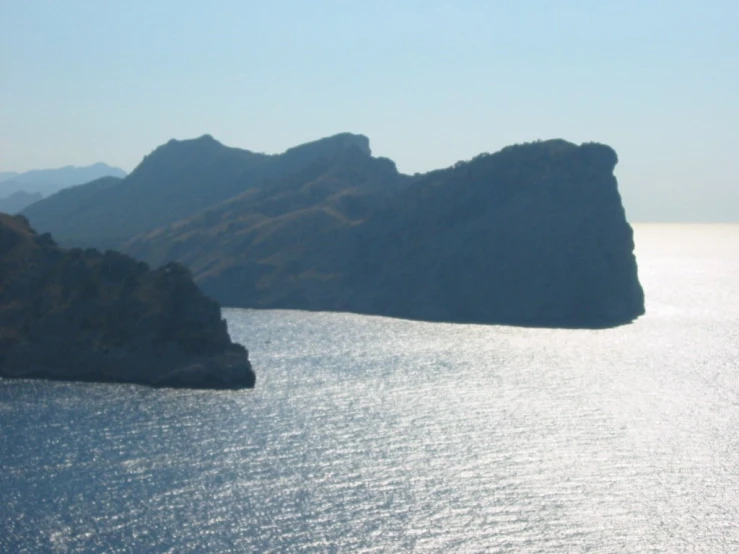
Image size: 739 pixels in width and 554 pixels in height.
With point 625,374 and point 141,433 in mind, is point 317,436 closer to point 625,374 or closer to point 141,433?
point 141,433

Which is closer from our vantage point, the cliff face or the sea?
the sea

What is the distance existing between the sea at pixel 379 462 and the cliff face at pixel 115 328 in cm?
460

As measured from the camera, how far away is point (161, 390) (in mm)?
134500

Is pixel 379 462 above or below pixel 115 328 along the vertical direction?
below

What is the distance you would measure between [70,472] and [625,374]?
309 ft

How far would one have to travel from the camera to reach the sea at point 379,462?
80.3 meters

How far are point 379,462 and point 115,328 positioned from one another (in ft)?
187

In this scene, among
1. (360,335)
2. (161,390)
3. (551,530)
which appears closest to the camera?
(551,530)

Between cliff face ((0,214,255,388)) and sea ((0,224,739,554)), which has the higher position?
cliff face ((0,214,255,388))

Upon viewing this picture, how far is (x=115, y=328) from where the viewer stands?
142875 millimetres

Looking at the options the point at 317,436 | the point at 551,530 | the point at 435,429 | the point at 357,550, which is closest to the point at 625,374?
the point at 435,429

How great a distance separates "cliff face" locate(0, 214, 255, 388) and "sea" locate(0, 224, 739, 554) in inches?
181

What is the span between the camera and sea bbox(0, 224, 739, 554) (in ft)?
263

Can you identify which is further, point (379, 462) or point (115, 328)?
point (115, 328)
